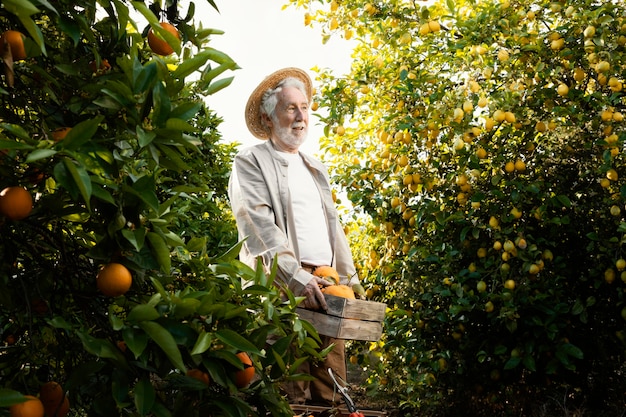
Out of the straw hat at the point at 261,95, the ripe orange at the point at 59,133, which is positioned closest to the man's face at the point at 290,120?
the straw hat at the point at 261,95

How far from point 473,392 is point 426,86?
2.00m

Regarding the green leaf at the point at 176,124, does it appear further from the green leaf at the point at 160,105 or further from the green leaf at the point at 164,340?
the green leaf at the point at 164,340

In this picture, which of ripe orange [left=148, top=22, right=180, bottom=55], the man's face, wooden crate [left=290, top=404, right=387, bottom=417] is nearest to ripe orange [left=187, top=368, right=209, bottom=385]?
ripe orange [left=148, top=22, right=180, bottom=55]

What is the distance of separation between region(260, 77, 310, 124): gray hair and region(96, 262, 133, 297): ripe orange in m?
2.01

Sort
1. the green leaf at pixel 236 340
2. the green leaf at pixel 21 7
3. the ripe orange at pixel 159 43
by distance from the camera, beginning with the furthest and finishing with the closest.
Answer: the ripe orange at pixel 159 43
the green leaf at pixel 236 340
the green leaf at pixel 21 7

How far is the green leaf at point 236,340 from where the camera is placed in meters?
1.63

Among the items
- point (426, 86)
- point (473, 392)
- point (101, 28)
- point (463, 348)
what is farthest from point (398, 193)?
point (101, 28)

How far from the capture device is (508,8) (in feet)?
14.4

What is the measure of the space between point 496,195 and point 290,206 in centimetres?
155

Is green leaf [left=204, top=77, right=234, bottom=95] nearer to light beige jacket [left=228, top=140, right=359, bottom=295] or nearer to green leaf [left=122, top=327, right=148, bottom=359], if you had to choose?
green leaf [left=122, top=327, right=148, bottom=359]

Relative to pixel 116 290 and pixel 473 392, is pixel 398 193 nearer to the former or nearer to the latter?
pixel 473 392

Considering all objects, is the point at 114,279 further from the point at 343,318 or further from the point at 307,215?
the point at 307,215

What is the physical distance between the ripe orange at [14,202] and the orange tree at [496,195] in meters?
2.74

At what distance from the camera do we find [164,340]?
1497 mm
